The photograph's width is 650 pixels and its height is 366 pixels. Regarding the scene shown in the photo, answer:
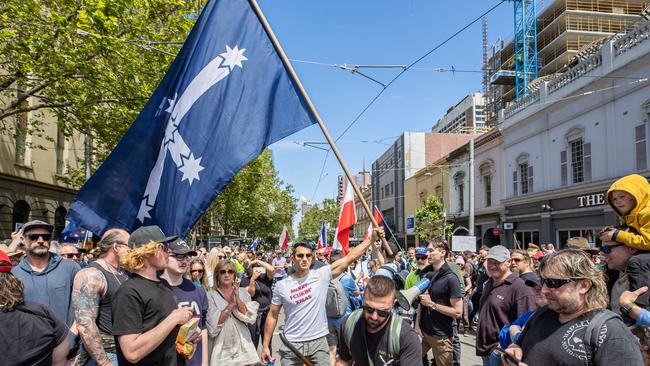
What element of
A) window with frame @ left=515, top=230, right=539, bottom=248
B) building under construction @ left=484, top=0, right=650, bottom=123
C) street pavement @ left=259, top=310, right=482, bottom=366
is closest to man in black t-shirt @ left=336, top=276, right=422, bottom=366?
street pavement @ left=259, top=310, right=482, bottom=366

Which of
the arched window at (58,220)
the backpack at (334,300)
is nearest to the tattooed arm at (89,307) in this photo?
the backpack at (334,300)

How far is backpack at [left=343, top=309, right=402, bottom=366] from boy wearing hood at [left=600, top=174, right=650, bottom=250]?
1.84 metres

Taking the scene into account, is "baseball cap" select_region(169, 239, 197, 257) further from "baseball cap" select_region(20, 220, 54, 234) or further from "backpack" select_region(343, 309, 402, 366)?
"backpack" select_region(343, 309, 402, 366)

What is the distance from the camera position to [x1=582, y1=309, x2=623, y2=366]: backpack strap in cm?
225

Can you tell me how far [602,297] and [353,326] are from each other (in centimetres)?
135

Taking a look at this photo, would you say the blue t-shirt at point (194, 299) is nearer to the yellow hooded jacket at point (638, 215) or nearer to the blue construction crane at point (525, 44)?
the yellow hooded jacket at point (638, 215)

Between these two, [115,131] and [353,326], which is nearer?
[353,326]

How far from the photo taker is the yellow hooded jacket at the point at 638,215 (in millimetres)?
3416

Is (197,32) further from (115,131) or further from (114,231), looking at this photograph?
(115,131)

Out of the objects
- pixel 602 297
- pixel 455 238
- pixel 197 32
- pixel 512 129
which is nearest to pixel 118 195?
pixel 197 32

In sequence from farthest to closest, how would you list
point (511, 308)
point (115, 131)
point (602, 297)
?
point (115, 131)
point (511, 308)
point (602, 297)

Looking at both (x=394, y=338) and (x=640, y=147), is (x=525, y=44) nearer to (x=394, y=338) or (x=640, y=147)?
(x=640, y=147)

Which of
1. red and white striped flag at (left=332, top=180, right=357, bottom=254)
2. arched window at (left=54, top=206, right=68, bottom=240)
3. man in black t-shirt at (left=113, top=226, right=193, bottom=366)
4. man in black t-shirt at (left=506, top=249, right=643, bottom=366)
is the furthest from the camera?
arched window at (left=54, top=206, right=68, bottom=240)

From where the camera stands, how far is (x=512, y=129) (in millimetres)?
26531
